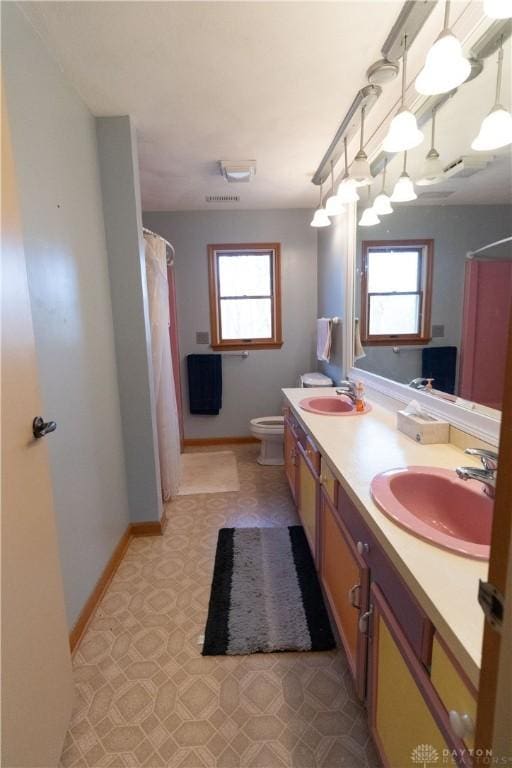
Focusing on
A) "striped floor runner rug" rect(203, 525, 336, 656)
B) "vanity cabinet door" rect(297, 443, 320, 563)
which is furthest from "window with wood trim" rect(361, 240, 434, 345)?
"striped floor runner rug" rect(203, 525, 336, 656)

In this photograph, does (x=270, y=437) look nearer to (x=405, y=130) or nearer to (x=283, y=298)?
(x=283, y=298)

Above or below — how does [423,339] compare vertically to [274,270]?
below

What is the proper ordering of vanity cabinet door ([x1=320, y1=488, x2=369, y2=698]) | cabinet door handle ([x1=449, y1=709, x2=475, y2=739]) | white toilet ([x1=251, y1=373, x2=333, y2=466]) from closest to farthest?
cabinet door handle ([x1=449, y1=709, x2=475, y2=739]) < vanity cabinet door ([x1=320, y1=488, x2=369, y2=698]) < white toilet ([x1=251, y1=373, x2=333, y2=466])

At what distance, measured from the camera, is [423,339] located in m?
1.66

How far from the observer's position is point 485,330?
1233 mm

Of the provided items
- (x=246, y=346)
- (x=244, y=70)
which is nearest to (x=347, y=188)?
(x=244, y=70)

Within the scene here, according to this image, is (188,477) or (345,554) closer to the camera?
(345,554)

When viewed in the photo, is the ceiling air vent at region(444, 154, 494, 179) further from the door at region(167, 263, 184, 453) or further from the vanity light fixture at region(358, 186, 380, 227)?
the door at region(167, 263, 184, 453)

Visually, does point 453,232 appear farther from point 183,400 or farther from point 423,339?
point 183,400

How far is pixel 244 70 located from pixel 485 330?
5.00 feet

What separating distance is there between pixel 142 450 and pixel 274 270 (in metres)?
2.32

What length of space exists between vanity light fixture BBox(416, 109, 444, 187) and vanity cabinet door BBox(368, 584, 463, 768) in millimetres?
1689


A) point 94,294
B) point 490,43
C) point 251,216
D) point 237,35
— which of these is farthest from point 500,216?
point 251,216

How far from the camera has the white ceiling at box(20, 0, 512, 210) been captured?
47.8 inches
